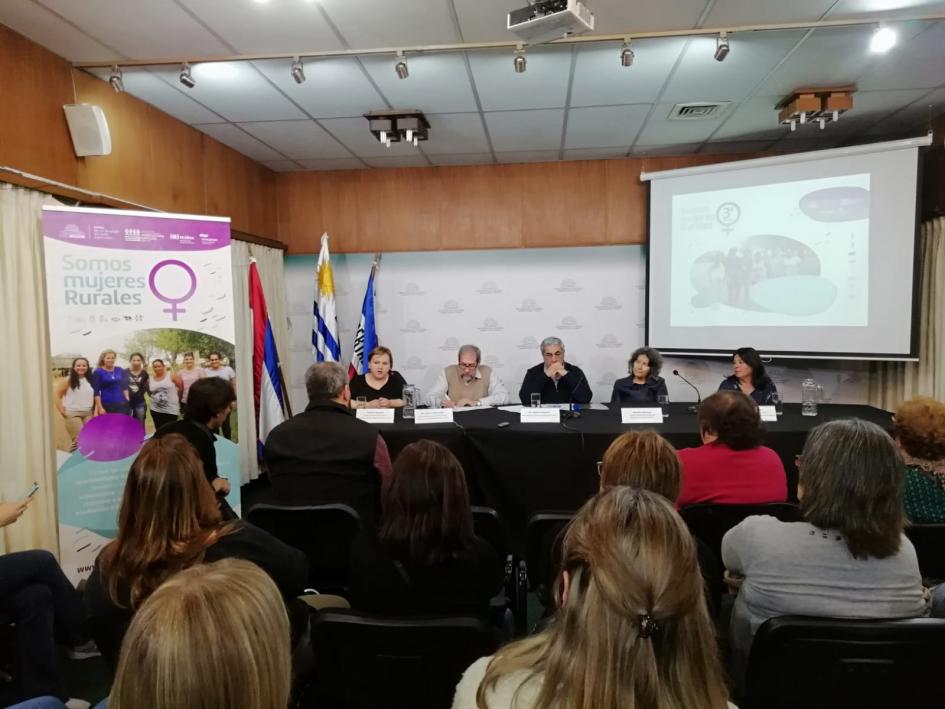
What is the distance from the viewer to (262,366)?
4.98 metres

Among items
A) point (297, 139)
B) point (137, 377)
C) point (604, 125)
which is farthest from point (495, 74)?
point (137, 377)

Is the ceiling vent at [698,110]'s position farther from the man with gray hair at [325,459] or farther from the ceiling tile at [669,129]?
the man with gray hair at [325,459]

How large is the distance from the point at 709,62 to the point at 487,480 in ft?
9.19

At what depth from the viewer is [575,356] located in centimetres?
568

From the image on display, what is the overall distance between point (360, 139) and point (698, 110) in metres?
2.68

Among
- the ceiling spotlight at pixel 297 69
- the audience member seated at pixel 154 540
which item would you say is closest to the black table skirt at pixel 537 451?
the audience member seated at pixel 154 540

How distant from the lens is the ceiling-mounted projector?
93.5 inches

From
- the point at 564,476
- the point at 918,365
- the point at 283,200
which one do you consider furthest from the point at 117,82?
the point at 918,365

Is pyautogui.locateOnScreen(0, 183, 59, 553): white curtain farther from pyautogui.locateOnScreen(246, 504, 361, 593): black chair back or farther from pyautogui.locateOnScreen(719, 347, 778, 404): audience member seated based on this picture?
pyautogui.locateOnScreen(719, 347, 778, 404): audience member seated

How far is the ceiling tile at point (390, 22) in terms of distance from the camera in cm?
268

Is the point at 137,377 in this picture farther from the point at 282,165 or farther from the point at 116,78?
the point at 282,165

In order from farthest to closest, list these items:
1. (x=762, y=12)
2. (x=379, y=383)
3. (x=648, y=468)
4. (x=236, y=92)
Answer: (x=379, y=383) → (x=236, y=92) → (x=762, y=12) → (x=648, y=468)

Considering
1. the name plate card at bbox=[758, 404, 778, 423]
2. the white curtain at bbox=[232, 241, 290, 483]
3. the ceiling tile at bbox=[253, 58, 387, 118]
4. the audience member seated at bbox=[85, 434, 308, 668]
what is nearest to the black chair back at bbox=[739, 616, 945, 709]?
the audience member seated at bbox=[85, 434, 308, 668]

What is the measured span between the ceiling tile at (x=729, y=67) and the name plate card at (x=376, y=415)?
273 cm
